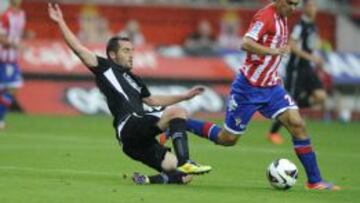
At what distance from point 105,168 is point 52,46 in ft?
45.0

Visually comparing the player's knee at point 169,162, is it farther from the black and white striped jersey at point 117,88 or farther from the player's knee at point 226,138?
the player's knee at point 226,138

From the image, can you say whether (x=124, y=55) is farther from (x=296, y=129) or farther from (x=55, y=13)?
(x=296, y=129)

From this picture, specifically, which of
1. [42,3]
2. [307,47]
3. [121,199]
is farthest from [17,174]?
[42,3]

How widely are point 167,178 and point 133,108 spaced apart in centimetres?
91

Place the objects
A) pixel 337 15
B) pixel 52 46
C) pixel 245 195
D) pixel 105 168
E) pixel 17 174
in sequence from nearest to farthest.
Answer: pixel 245 195
pixel 17 174
pixel 105 168
pixel 52 46
pixel 337 15

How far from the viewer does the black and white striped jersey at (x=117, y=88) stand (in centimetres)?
1323

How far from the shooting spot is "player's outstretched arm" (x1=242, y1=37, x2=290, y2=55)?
13242 mm

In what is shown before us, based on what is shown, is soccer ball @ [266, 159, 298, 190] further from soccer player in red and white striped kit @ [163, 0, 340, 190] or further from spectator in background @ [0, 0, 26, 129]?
spectator in background @ [0, 0, 26, 129]

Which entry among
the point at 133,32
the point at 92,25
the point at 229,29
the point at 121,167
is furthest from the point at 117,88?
the point at 229,29

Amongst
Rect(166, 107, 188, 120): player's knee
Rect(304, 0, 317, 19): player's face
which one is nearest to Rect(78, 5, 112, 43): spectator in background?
Rect(304, 0, 317, 19): player's face

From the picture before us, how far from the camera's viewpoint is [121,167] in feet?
51.2

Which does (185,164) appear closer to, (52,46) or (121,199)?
(121,199)

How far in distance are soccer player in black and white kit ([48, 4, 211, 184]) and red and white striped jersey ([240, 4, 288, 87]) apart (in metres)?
0.80

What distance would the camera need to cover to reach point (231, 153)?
18.6 m
